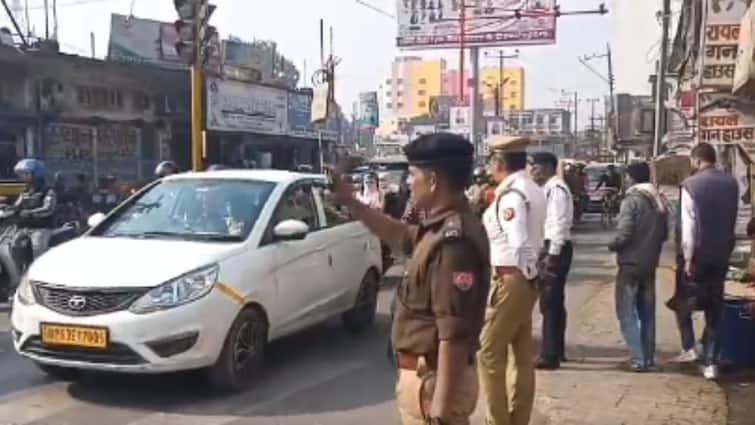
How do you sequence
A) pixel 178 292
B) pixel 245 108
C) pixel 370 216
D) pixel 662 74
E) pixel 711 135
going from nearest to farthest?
pixel 370 216 → pixel 178 292 → pixel 711 135 → pixel 662 74 → pixel 245 108

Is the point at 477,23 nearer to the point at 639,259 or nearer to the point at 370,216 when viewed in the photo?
the point at 639,259

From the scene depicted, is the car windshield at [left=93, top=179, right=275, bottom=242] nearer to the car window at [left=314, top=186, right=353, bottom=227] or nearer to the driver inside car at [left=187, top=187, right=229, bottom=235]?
the driver inside car at [left=187, top=187, right=229, bottom=235]

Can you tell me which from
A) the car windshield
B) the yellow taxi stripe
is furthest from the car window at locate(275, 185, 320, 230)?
the yellow taxi stripe

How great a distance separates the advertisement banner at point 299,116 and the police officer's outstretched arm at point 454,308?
29.8 meters

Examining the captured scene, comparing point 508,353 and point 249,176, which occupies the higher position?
point 249,176

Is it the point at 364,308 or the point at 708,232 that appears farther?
the point at 364,308

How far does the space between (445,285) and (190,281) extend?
11.6 ft

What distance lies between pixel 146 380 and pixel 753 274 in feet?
18.1

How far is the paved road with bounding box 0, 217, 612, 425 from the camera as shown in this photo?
6117 millimetres

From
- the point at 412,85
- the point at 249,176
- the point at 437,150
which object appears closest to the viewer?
the point at 437,150

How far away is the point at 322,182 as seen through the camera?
859cm

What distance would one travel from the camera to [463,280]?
3.09 metres

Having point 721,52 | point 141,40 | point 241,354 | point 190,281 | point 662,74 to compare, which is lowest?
point 241,354

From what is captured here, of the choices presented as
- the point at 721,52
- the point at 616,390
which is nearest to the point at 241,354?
the point at 616,390
